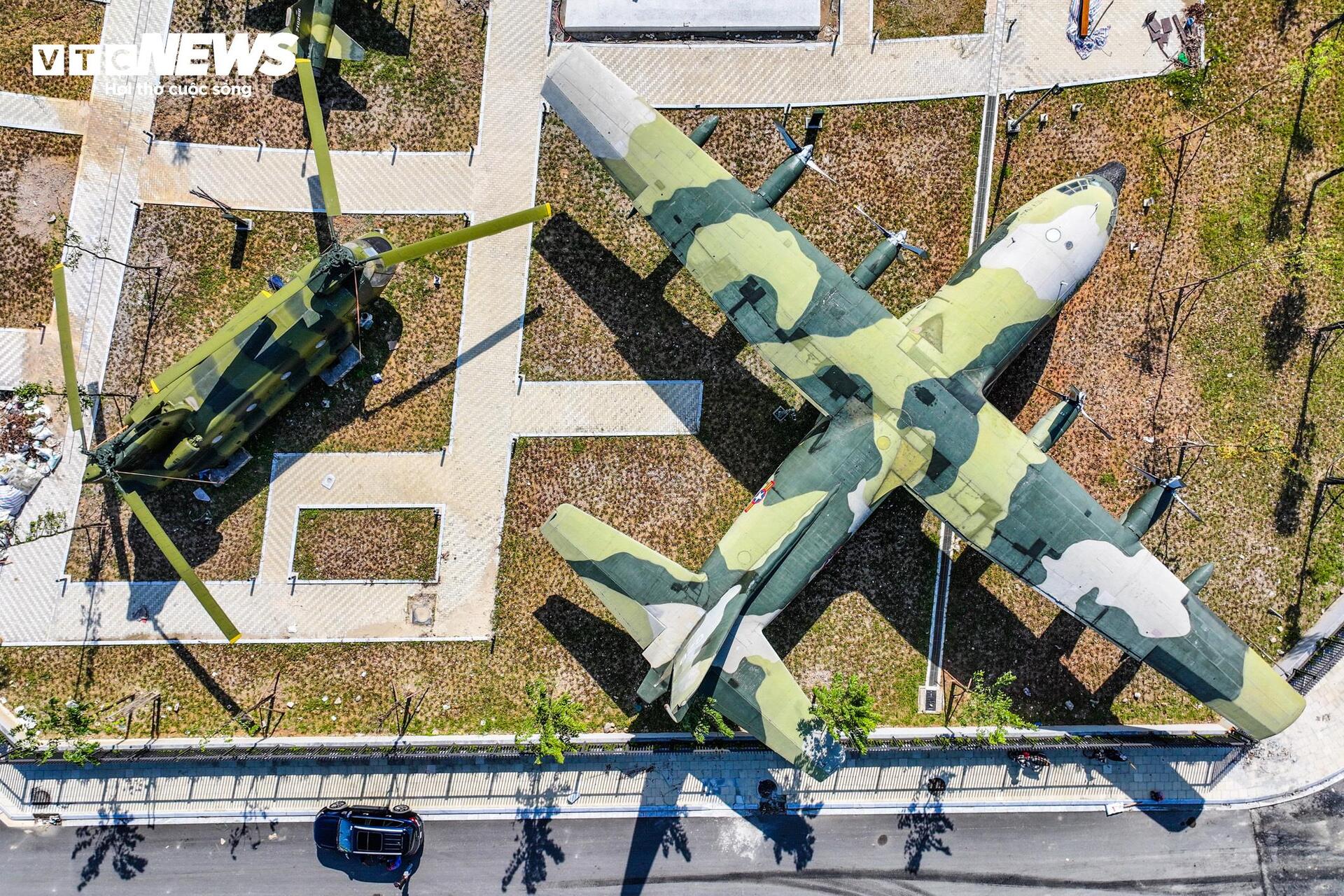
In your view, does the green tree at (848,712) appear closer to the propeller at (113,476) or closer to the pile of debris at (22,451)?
the propeller at (113,476)

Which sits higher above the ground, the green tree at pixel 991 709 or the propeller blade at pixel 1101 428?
the propeller blade at pixel 1101 428

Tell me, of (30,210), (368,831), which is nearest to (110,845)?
(368,831)

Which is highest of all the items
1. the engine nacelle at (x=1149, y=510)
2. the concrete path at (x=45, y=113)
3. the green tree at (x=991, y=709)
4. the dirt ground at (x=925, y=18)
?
the dirt ground at (x=925, y=18)

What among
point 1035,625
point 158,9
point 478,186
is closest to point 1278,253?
point 1035,625

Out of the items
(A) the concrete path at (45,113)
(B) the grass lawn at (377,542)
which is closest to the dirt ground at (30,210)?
(A) the concrete path at (45,113)

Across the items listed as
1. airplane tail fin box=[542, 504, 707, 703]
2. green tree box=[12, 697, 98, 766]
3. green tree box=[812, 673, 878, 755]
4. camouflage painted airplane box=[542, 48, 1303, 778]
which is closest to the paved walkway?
green tree box=[12, 697, 98, 766]

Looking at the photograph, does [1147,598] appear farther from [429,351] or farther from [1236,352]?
[429,351]

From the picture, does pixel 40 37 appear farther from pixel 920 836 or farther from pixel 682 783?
pixel 920 836
